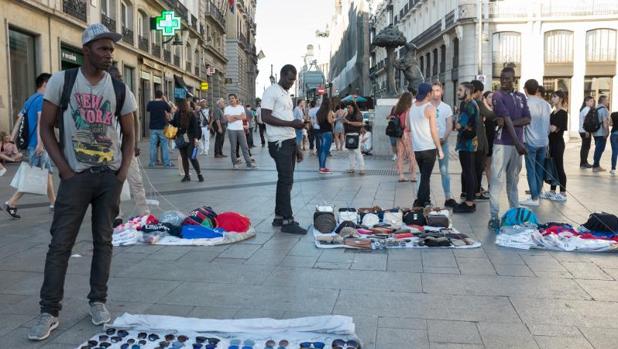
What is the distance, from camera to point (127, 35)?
1102 inches

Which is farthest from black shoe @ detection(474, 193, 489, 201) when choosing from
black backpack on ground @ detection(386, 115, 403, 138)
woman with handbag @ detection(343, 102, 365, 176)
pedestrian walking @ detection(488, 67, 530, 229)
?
woman with handbag @ detection(343, 102, 365, 176)

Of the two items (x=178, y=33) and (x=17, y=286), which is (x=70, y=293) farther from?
(x=178, y=33)

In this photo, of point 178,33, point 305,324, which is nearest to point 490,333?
point 305,324

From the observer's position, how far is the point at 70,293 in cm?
448

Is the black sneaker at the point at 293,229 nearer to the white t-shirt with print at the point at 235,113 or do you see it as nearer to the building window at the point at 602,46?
the white t-shirt with print at the point at 235,113

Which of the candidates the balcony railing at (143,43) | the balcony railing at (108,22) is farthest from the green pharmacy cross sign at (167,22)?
the balcony railing at (108,22)

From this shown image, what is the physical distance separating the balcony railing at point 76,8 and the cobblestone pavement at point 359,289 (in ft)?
51.3

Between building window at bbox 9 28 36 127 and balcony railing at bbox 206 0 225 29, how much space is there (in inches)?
1163

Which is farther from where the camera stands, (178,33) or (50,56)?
(178,33)

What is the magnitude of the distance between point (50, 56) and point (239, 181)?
1137 centimetres

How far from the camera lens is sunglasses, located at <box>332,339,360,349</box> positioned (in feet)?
11.1

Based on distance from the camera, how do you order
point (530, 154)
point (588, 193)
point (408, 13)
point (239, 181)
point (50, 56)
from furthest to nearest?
1. point (408, 13)
2. point (50, 56)
3. point (239, 181)
4. point (588, 193)
5. point (530, 154)

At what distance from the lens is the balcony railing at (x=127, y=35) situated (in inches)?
1081

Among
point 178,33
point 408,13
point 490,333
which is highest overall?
point 408,13
